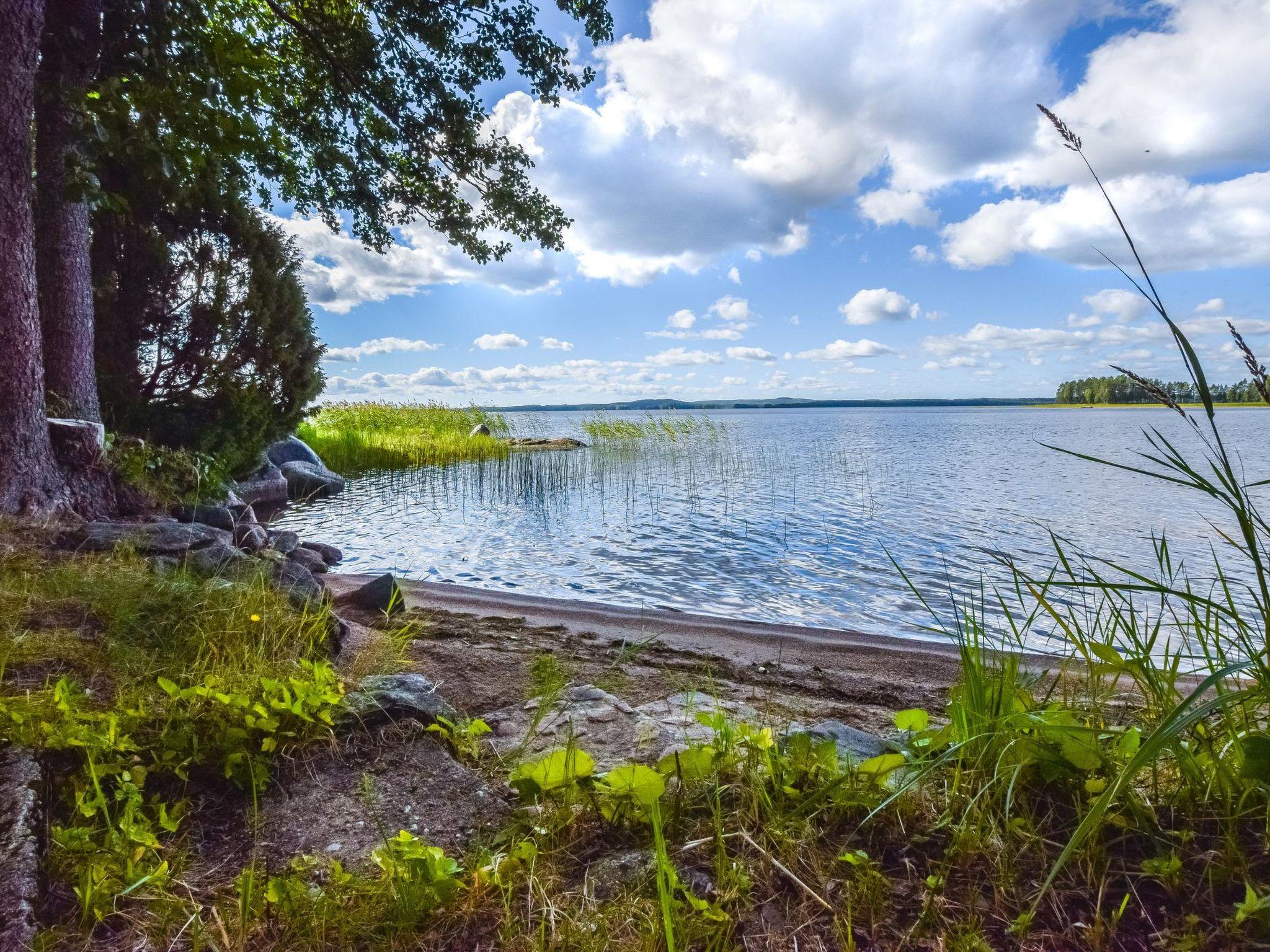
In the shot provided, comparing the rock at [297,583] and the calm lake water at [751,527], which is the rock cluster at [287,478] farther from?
the rock at [297,583]

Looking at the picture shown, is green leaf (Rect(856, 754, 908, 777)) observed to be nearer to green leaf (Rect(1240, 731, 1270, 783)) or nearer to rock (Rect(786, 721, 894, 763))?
rock (Rect(786, 721, 894, 763))

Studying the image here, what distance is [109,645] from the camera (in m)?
2.84

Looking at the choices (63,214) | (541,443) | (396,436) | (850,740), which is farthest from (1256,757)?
(541,443)

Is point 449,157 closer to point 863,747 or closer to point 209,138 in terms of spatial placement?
point 209,138

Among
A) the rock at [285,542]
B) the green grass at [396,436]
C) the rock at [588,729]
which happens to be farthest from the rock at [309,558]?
the green grass at [396,436]

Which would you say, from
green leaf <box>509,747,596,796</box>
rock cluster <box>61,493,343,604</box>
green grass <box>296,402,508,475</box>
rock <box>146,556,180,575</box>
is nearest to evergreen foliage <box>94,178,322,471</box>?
rock cluster <box>61,493,343,604</box>

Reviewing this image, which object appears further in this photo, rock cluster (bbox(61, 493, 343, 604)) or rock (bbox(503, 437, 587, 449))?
rock (bbox(503, 437, 587, 449))

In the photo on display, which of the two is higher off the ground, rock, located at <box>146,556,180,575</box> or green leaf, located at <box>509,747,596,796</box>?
rock, located at <box>146,556,180,575</box>

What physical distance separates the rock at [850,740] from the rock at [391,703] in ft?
4.66

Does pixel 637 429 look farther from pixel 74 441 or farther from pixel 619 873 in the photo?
pixel 619 873

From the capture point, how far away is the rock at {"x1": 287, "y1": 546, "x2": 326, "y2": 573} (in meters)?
6.56

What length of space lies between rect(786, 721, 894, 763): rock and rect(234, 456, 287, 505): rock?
10689mm

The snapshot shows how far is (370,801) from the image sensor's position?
2059 mm

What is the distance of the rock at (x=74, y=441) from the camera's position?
595cm
